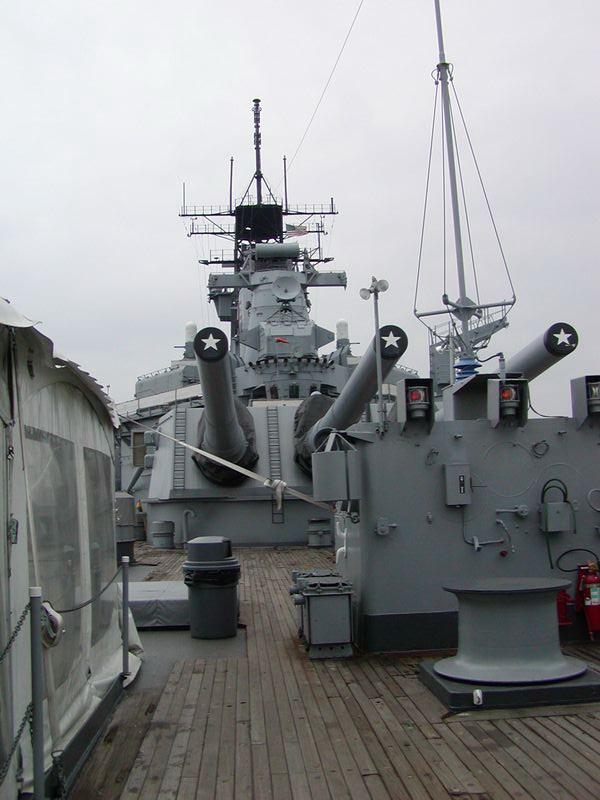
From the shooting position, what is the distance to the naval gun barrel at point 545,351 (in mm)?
5457

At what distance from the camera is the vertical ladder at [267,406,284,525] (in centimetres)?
1116

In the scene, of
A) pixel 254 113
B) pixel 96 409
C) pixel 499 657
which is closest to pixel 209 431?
pixel 96 409

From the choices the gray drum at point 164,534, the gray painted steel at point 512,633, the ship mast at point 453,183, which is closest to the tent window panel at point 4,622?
the gray painted steel at point 512,633

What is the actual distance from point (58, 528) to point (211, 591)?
8.35ft

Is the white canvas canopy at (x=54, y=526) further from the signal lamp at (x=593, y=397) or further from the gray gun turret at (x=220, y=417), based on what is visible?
the signal lamp at (x=593, y=397)

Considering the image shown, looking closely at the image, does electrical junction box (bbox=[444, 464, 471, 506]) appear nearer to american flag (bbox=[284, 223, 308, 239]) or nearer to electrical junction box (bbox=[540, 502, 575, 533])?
electrical junction box (bbox=[540, 502, 575, 533])

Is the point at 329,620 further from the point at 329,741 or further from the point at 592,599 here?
the point at 592,599

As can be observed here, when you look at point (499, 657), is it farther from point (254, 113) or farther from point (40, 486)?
point (254, 113)

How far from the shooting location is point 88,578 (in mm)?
3824

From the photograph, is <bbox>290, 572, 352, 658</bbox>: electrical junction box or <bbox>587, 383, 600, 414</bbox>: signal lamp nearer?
<bbox>290, 572, 352, 658</bbox>: electrical junction box

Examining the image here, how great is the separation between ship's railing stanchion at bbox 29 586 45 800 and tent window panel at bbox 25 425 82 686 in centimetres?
28

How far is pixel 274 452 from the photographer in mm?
11672

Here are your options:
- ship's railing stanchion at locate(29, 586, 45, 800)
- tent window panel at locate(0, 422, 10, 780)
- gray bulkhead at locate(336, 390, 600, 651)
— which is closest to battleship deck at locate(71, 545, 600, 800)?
gray bulkhead at locate(336, 390, 600, 651)

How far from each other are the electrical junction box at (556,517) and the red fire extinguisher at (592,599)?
1.05 feet
